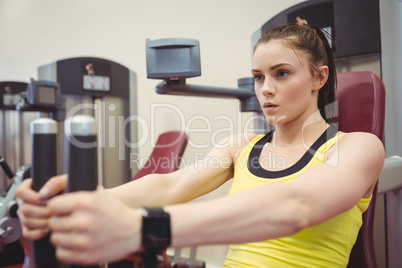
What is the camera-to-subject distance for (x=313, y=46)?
1014 mm

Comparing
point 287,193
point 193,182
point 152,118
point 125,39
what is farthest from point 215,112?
point 287,193

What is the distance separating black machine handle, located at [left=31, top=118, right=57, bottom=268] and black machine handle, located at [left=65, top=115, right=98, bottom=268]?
68 millimetres

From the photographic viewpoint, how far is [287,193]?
563mm

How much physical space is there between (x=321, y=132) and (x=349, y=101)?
174mm

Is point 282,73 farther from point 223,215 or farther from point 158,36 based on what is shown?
point 158,36

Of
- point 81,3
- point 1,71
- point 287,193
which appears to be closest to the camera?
point 287,193

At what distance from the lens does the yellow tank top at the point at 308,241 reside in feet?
2.85

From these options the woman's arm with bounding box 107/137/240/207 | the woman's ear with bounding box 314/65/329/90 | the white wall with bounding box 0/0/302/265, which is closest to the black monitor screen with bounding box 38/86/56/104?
the white wall with bounding box 0/0/302/265

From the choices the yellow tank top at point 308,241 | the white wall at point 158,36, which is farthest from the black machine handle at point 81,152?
the white wall at point 158,36

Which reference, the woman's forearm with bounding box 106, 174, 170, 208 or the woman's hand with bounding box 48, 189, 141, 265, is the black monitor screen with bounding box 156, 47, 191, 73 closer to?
the woman's forearm with bounding box 106, 174, 170, 208

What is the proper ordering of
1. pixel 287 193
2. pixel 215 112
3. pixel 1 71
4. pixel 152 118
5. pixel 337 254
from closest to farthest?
pixel 287 193 → pixel 337 254 → pixel 215 112 → pixel 152 118 → pixel 1 71

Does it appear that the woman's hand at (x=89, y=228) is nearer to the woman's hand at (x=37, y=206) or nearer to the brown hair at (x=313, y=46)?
the woman's hand at (x=37, y=206)

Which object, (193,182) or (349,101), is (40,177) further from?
(349,101)

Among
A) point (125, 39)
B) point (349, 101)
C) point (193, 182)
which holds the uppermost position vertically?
point (125, 39)
